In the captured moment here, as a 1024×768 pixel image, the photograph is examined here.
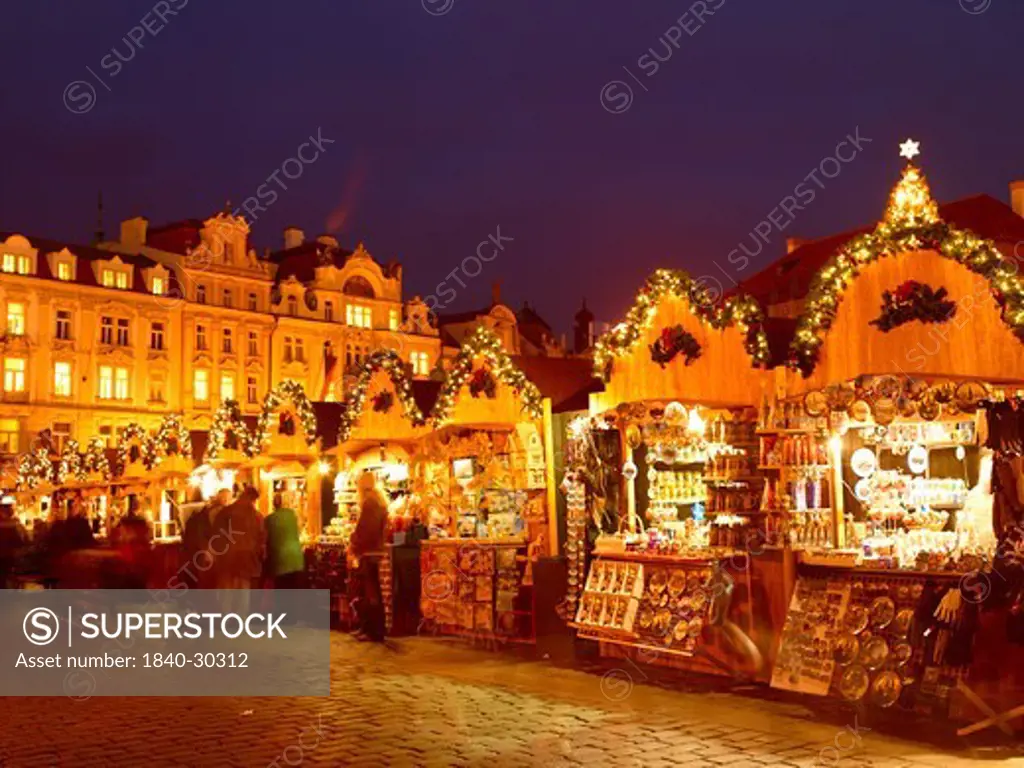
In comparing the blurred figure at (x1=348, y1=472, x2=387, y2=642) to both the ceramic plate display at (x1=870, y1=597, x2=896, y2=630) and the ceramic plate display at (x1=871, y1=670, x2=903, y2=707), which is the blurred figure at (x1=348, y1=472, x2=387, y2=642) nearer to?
the ceramic plate display at (x1=870, y1=597, x2=896, y2=630)

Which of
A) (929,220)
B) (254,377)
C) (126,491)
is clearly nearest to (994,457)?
(929,220)

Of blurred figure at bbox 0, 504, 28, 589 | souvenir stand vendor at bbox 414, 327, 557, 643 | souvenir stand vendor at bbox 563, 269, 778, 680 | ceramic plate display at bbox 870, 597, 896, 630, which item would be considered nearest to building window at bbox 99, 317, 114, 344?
blurred figure at bbox 0, 504, 28, 589

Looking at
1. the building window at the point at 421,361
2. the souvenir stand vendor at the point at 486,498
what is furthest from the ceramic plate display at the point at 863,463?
the building window at the point at 421,361

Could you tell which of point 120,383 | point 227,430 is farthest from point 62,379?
point 227,430

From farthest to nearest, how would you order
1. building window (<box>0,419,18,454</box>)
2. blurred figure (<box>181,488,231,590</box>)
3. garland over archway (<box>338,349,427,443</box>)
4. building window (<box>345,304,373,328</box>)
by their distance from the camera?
building window (<box>345,304,373,328</box>)
building window (<box>0,419,18,454</box>)
garland over archway (<box>338,349,427,443</box>)
blurred figure (<box>181,488,231,590</box>)

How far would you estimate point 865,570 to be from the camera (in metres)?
8.31

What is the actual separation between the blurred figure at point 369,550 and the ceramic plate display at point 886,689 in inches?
256

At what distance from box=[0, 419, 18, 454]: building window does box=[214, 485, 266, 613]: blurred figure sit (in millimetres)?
31543

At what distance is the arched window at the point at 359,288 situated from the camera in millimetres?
52000

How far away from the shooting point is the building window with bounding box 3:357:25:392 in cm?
4131

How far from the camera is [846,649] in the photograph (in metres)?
8.08

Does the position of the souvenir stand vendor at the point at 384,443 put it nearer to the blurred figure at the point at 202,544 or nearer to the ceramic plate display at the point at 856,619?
the blurred figure at the point at 202,544

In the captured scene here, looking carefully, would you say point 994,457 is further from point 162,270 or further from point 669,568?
point 162,270

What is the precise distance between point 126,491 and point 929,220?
19.0 m
